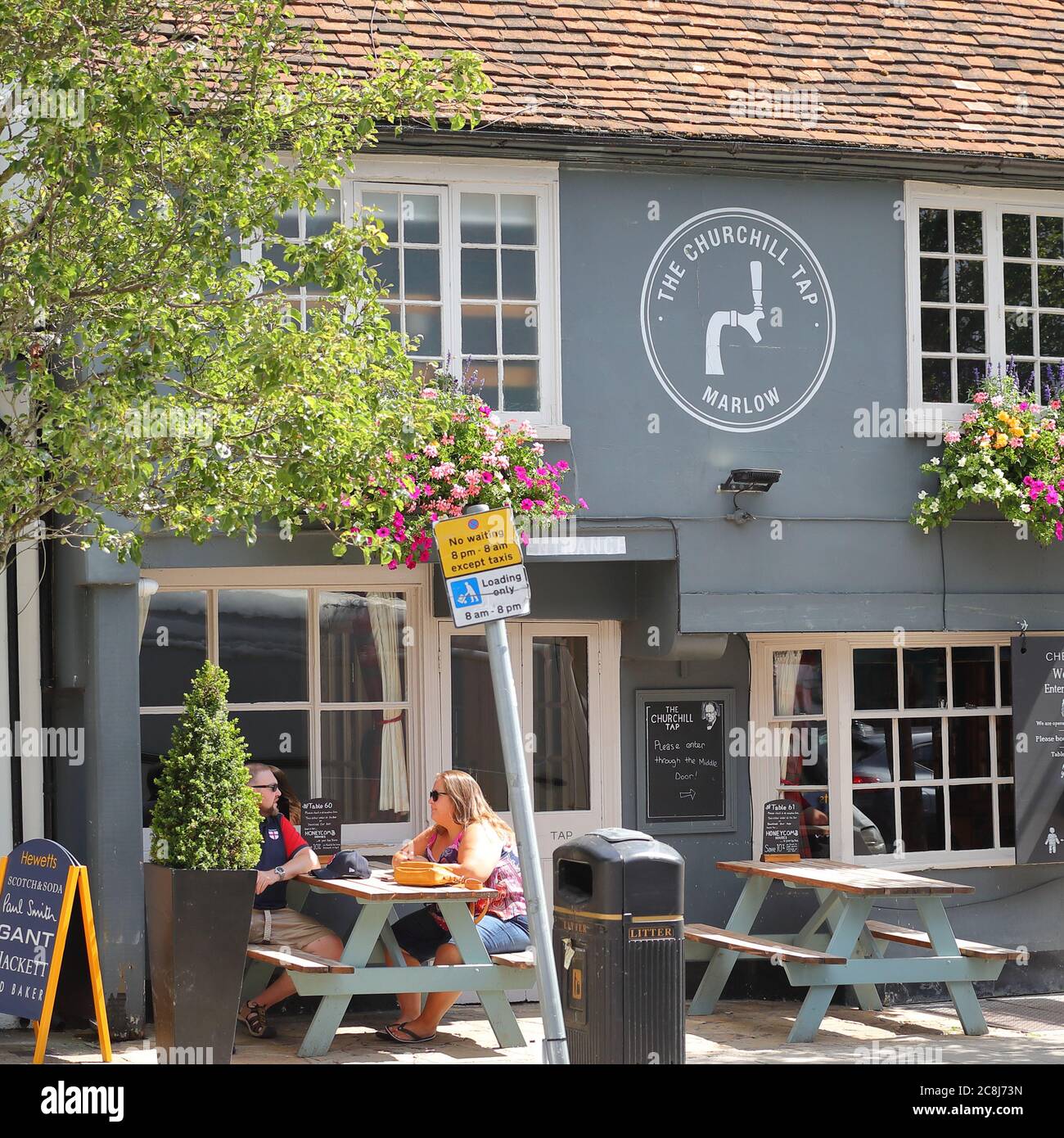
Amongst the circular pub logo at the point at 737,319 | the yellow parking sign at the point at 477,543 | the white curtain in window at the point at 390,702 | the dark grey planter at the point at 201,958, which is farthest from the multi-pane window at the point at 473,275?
the dark grey planter at the point at 201,958

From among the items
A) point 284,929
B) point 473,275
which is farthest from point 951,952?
point 473,275

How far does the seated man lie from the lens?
9.18m

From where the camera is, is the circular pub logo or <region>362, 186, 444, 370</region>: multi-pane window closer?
<region>362, 186, 444, 370</region>: multi-pane window

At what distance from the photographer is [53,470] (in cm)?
734

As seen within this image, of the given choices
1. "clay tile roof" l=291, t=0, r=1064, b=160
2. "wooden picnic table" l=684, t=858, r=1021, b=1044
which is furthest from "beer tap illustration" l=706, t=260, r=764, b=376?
"wooden picnic table" l=684, t=858, r=1021, b=1044

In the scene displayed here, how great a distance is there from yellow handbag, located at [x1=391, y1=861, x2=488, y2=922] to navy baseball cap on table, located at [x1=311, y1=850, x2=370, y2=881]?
1.26ft

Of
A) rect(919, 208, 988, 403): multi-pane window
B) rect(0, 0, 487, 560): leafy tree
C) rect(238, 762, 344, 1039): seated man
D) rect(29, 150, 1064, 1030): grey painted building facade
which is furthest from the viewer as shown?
rect(919, 208, 988, 403): multi-pane window

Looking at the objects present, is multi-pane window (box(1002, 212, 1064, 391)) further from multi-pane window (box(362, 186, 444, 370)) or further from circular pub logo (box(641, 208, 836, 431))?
multi-pane window (box(362, 186, 444, 370))

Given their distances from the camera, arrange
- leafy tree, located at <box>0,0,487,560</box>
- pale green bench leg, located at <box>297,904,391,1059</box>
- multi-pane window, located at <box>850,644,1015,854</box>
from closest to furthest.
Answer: leafy tree, located at <box>0,0,487,560</box> → pale green bench leg, located at <box>297,904,391,1059</box> → multi-pane window, located at <box>850,644,1015,854</box>

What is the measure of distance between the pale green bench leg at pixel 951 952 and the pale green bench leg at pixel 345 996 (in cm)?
309

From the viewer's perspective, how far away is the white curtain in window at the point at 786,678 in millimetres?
11055

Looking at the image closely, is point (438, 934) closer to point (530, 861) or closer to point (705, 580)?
point (705, 580)

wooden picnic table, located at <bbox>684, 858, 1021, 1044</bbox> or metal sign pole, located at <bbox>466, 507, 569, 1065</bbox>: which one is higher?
metal sign pole, located at <bbox>466, 507, 569, 1065</bbox>
